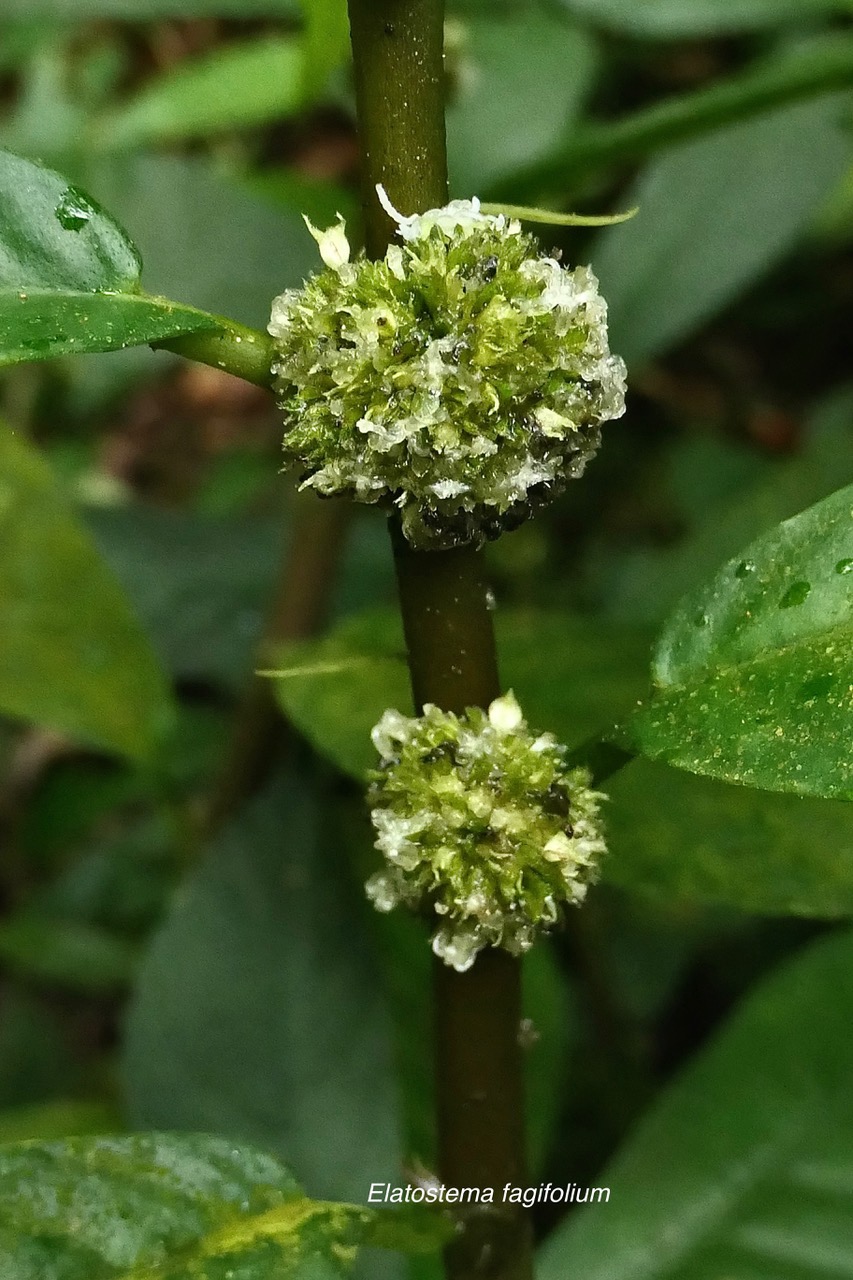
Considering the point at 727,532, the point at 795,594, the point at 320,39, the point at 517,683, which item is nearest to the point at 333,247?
the point at 795,594

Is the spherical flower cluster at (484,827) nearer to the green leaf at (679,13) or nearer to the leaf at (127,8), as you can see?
the green leaf at (679,13)

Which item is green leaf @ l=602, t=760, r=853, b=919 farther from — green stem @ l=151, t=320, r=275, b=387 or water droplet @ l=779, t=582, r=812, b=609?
green stem @ l=151, t=320, r=275, b=387

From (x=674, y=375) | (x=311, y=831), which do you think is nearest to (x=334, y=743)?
(x=311, y=831)

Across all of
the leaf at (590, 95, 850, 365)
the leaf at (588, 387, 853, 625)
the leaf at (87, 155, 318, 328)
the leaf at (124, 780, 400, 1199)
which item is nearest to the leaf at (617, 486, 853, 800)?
the leaf at (124, 780, 400, 1199)

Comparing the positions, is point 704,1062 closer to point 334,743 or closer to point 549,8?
point 334,743

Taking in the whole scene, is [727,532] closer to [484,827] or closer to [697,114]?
[697,114]

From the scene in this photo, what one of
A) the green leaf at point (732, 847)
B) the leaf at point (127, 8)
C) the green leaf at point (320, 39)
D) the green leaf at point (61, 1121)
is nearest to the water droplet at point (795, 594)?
the green leaf at point (732, 847)
